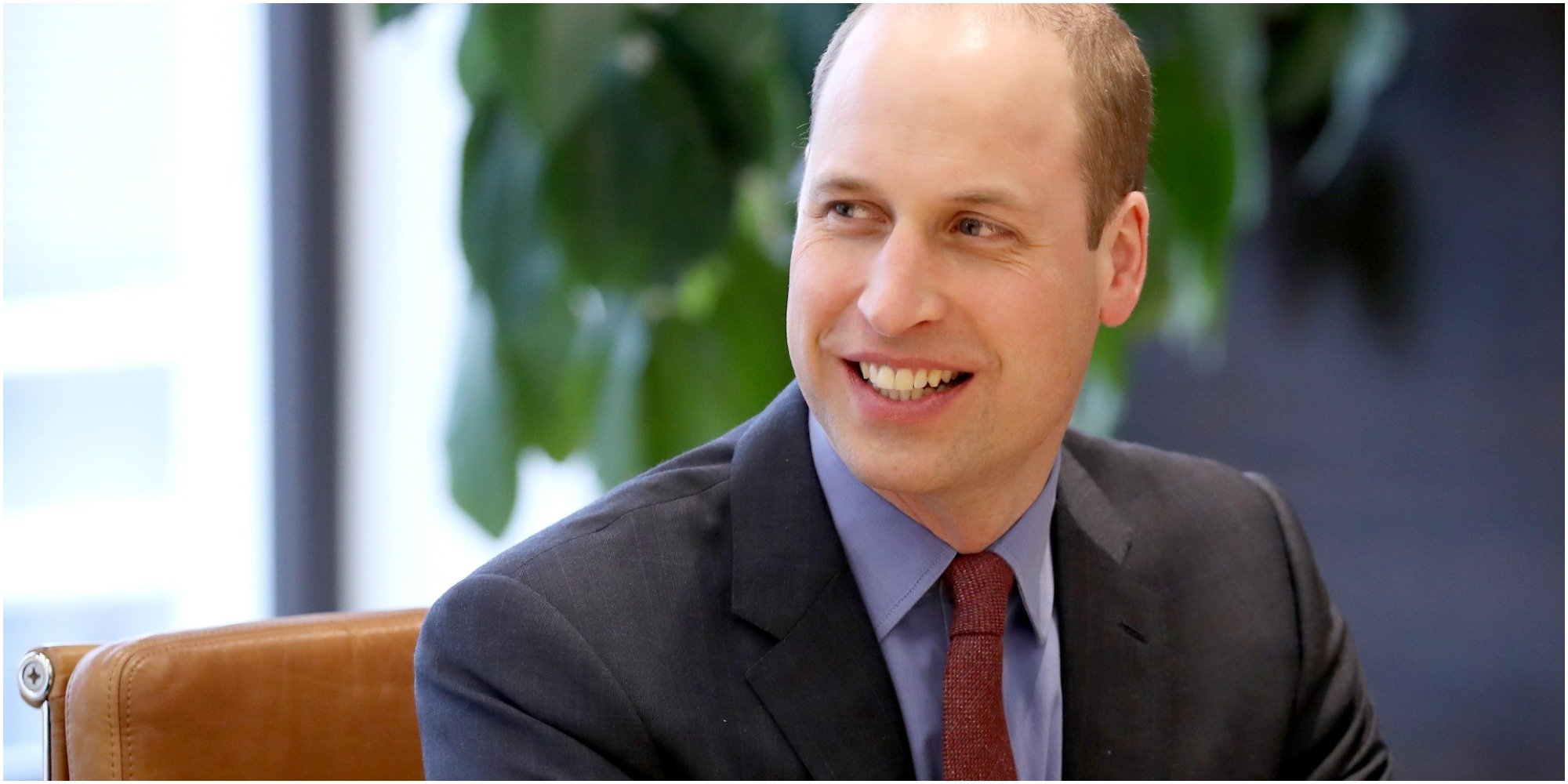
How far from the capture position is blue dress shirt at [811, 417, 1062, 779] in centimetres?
124

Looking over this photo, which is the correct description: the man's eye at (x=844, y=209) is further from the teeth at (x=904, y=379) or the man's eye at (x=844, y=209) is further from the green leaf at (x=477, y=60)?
the green leaf at (x=477, y=60)

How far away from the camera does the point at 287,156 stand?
3.24 metres

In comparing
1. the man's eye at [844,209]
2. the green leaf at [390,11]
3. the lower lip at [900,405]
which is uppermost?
the green leaf at [390,11]

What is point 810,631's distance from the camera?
1.21 metres

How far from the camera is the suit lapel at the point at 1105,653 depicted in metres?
1.32

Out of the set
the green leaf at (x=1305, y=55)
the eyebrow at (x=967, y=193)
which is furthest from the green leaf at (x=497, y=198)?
the green leaf at (x=1305, y=55)

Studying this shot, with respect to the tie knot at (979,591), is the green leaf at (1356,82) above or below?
above

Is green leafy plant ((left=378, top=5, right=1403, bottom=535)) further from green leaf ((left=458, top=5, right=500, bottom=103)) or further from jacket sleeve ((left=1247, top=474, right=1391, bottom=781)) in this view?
jacket sleeve ((left=1247, top=474, right=1391, bottom=781))

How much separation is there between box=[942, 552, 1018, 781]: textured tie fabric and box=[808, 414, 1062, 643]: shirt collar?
0.07 feet

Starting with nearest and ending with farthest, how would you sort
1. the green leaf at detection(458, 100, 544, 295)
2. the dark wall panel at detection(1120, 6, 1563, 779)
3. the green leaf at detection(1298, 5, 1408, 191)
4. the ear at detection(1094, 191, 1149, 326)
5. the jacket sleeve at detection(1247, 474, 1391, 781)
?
the ear at detection(1094, 191, 1149, 326) < the jacket sleeve at detection(1247, 474, 1391, 781) < the green leaf at detection(458, 100, 544, 295) < the green leaf at detection(1298, 5, 1408, 191) < the dark wall panel at detection(1120, 6, 1563, 779)

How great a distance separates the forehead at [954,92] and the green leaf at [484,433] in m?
1.34

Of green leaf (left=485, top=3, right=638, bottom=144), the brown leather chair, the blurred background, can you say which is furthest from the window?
the brown leather chair

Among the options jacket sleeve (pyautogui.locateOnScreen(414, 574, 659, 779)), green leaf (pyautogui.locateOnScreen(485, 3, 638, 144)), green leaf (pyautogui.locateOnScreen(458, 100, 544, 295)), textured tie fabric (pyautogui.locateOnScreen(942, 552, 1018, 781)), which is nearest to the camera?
jacket sleeve (pyautogui.locateOnScreen(414, 574, 659, 779))

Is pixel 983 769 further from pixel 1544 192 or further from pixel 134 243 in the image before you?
pixel 134 243
